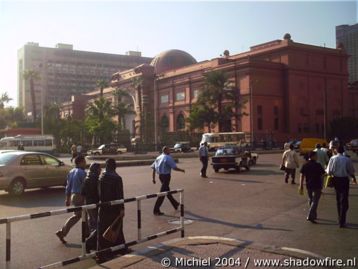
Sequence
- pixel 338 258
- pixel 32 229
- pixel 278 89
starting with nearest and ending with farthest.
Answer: pixel 338 258
pixel 32 229
pixel 278 89

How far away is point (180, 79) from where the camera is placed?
92.0 metres

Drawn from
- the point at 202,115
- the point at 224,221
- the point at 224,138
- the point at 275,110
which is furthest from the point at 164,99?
the point at 224,221

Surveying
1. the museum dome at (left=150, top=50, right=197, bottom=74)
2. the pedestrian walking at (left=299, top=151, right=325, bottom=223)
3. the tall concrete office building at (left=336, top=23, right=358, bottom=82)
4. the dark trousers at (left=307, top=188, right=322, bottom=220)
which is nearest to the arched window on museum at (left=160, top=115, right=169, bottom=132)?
the museum dome at (left=150, top=50, right=197, bottom=74)

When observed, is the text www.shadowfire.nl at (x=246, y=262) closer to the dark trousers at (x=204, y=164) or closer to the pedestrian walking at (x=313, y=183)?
the pedestrian walking at (x=313, y=183)

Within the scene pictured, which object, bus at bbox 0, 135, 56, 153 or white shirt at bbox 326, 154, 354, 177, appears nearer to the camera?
white shirt at bbox 326, 154, 354, 177

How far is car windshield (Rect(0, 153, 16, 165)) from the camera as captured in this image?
1561 cm

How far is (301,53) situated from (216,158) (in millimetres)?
60294

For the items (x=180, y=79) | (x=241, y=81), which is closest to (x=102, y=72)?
(x=180, y=79)

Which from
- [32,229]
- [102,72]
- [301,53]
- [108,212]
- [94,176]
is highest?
[102,72]

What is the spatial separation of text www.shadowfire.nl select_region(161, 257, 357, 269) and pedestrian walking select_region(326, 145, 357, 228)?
316 cm

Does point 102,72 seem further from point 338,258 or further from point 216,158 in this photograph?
point 338,258

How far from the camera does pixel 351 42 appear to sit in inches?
2968

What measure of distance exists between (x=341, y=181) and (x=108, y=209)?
533cm

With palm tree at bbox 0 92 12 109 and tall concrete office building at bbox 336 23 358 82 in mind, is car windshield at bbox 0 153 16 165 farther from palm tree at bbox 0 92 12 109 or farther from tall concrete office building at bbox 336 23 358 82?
palm tree at bbox 0 92 12 109
